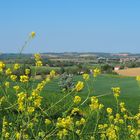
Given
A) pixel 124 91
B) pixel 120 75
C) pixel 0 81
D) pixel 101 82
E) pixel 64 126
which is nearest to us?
pixel 64 126

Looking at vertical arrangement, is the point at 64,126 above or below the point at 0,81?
below

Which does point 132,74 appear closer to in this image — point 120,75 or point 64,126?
point 120,75

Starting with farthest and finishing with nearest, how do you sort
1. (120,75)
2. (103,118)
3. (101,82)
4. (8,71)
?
1. (120,75)
2. (101,82)
3. (103,118)
4. (8,71)

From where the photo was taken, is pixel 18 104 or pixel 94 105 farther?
pixel 94 105

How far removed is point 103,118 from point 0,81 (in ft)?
24.5

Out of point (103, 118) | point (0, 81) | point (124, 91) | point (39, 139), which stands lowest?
point (124, 91)

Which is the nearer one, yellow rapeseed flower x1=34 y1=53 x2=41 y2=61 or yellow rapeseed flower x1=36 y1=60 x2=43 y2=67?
yellow rapeseed flower x1=36 y1=60 x2=43 y2=67

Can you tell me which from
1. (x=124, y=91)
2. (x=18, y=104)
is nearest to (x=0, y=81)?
(x=18, y=104)

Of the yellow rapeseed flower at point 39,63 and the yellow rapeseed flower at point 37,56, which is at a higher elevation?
the yellow rapeseed flower at point 37,56

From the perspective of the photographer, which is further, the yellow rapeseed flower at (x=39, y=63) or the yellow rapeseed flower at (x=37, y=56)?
the yellow rapeseed flower at (x=37, y=56)

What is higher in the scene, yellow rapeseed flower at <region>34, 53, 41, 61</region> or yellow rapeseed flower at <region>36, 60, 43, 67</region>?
yellow rapeseed flower at <region>34, 53, 41, 61</region>

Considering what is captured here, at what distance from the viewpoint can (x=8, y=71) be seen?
399 centimetres

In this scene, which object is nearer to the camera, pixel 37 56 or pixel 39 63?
pixel 39 63

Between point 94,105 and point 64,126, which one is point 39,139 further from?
point 94,105
